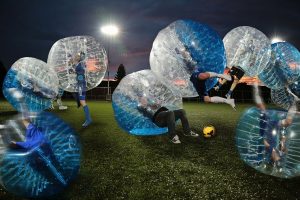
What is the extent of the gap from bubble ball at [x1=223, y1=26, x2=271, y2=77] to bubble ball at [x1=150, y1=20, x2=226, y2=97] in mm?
1254

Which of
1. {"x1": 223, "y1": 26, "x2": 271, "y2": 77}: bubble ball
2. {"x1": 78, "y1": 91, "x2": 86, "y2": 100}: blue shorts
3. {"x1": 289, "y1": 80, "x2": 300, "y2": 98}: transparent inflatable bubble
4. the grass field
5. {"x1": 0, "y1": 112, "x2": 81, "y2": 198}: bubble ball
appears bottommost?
the grass field

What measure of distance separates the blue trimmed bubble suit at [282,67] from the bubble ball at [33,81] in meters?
6.75

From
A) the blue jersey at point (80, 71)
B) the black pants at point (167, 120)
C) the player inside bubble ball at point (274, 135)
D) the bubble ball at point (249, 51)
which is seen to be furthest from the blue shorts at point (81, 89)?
the player inside bubble ball at point (274, 135)

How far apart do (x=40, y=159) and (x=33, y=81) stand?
24.5ft

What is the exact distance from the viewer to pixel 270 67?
8.60 m

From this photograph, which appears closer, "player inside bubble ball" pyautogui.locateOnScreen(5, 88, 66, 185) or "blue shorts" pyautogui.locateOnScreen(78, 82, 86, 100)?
"player inside bubble ball" pyautogui.locateOnScreen(5, 88, 66, 185)

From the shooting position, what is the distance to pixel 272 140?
181 inches

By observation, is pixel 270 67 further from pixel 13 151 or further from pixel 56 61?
pixel 13 151

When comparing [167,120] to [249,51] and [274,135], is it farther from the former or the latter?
[249,51]

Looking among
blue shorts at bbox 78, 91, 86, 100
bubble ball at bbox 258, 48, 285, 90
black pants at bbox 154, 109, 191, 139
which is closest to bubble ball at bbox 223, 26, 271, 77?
bubble ball at bbox 258, 48, 285, 90

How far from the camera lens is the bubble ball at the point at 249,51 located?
323 inches

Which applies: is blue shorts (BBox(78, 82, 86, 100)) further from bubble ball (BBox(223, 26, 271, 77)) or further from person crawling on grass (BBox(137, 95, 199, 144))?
bubble ball (BBox(223, 26, 271, 77))

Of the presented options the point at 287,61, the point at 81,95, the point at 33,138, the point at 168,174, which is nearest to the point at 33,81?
the point at 81,95

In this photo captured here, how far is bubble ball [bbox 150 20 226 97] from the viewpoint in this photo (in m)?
7.05
